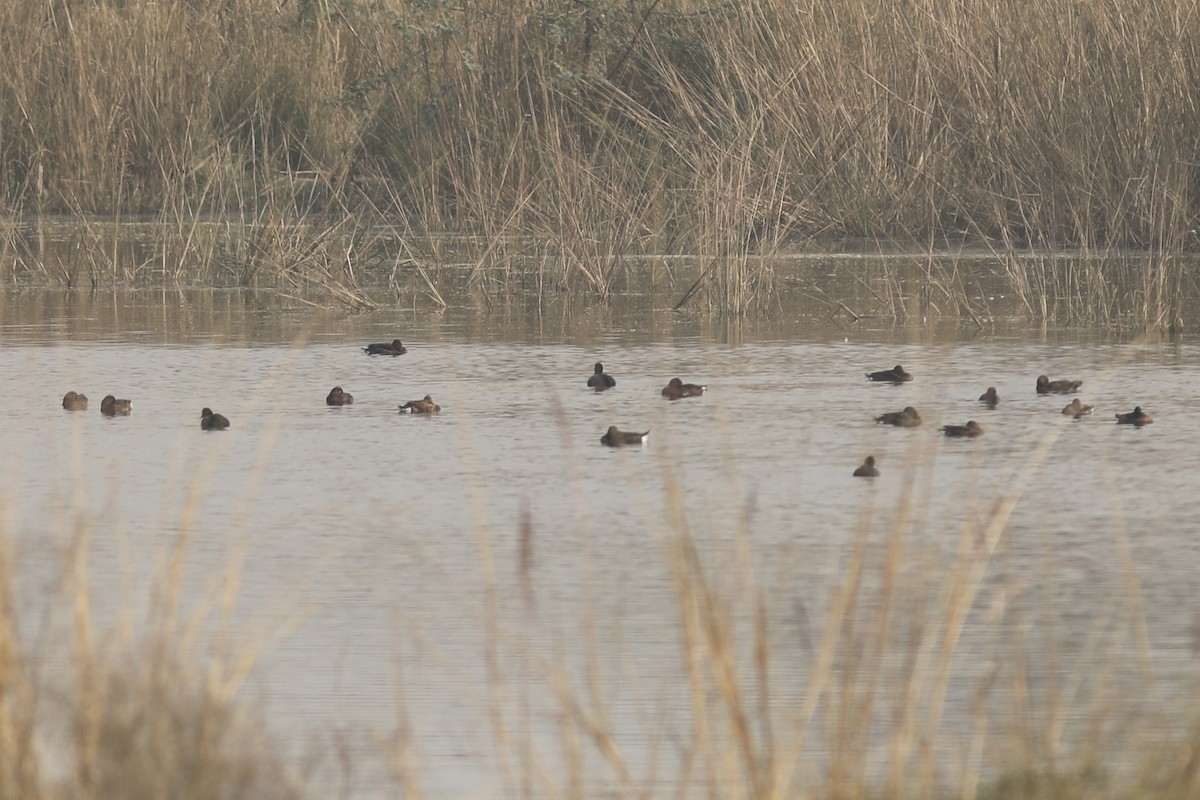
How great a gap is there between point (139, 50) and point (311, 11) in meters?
1.70

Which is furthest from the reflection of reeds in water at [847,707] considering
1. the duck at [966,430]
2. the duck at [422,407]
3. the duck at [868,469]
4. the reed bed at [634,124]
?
the reed bed at [634,124]

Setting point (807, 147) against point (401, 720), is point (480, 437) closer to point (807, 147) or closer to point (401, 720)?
Result: point (401, 720)

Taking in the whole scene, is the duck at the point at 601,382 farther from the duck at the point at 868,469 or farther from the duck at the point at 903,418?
the duck at the point at 868,469

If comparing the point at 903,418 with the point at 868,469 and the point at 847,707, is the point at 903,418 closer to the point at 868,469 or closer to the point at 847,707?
Answer: the point at 868,469

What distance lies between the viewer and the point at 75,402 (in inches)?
374

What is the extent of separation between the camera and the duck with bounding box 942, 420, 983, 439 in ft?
28.9

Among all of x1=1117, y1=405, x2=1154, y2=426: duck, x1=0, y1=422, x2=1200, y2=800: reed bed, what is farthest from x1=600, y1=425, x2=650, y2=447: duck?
x1=0, y1=422, x2=1200, y2=800: reed bed

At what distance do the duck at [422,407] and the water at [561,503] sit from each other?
0.24ft

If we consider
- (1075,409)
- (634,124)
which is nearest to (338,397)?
(1075,409)

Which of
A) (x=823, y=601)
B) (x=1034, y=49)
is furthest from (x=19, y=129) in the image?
(x=823, y=601)

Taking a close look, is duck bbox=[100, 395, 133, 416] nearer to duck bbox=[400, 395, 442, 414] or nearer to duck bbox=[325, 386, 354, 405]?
duck bbox=[325, 386, 354, 405]

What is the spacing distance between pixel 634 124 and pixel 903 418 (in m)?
9.33

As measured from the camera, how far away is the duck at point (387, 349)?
11.3m

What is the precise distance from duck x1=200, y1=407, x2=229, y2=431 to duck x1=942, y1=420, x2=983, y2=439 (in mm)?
2657
